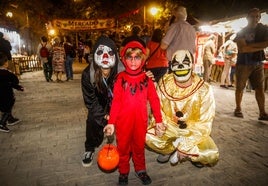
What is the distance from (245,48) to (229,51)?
469 centimetres

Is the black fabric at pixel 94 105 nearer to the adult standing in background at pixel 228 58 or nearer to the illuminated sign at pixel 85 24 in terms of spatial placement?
the adult standing in background at pixel 228 58

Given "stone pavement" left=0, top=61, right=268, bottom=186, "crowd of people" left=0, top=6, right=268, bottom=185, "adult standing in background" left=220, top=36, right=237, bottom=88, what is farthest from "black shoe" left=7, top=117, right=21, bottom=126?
"adult standing in background" left=220, top=36, right=237, bottom=88

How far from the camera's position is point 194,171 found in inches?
148

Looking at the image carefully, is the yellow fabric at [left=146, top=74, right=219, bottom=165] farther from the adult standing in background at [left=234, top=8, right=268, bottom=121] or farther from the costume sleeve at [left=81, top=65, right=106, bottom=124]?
the adult standing in background at [left=234, top=8, right=268, bottom=121]

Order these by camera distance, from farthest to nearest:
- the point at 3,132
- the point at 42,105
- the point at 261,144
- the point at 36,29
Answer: the point at 36,29 → the point at 42,105 → the point at 3,132 → the point at 261,144

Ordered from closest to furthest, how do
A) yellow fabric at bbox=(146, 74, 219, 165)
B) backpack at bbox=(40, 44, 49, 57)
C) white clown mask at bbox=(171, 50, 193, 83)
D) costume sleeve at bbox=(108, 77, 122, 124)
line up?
costume sleeve at bbox=(108, 77, 122, 124)
yellow fabric at bbox=(146, 74, 219, 165)
white clown mask at bbox=(171, 50, 193, 83)
backpack at bbox=(40, 44, 49, 57)

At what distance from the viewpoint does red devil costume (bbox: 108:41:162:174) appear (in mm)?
3217

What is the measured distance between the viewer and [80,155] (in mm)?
4293

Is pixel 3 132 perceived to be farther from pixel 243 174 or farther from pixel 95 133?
pixel 243 174

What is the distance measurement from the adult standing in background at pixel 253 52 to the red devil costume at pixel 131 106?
3.39 metres

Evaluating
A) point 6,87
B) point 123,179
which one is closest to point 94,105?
point 123,179

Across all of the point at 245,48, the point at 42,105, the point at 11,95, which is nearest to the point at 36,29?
the point at 42,105

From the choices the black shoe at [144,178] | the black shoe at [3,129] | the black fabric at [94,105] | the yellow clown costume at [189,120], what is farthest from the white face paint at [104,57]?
the black shoe at [3,129]

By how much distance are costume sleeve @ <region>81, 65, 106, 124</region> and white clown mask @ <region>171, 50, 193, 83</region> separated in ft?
3.78
